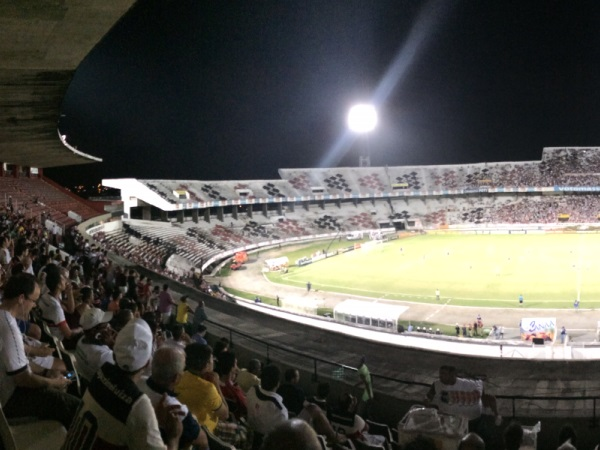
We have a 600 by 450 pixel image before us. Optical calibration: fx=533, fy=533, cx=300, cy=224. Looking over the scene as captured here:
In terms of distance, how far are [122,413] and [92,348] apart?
206 cm

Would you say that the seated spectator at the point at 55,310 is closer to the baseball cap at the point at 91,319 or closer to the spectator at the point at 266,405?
the baseball cap at the point at 91,319

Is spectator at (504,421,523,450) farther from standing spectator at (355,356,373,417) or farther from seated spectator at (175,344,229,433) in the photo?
standing spectator at (355,356,373,417)

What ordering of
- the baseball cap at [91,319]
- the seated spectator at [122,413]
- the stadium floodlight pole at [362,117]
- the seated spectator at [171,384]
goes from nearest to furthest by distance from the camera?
1. the seated spectator at [122,413]
2. the seated spectator at [171,384]
3. the baseball cap at [91,319]
4. the stadium floodlight pole at [362,117]

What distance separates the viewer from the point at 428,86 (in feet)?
257

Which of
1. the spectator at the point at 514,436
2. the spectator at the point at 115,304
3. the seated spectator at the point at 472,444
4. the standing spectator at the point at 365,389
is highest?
the seated spectator at the point at 472,444

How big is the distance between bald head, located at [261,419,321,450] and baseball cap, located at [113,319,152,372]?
1.00m

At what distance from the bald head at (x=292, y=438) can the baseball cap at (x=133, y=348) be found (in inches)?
39.4

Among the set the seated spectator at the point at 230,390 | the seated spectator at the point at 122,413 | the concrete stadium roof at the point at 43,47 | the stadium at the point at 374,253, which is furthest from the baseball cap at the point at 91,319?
the stadium at the point at 374,253

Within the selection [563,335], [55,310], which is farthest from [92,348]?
[563,335]

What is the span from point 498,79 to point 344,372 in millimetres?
74731

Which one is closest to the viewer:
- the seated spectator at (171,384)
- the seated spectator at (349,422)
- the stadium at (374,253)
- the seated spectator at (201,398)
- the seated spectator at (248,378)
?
the seated spectator at (171,384)

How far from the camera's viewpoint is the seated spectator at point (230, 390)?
4.48 meters

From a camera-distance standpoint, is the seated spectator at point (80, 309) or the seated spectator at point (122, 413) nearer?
the seated spectator at point (122, 413)

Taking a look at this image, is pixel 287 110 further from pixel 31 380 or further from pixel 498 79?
pixel 31 380
